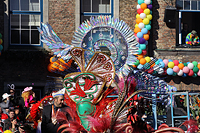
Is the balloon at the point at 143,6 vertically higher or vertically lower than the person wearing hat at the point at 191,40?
higher

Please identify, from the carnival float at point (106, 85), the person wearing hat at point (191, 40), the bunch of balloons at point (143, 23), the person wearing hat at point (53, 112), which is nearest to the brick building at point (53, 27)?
the person wearing hat at point (191, 40)

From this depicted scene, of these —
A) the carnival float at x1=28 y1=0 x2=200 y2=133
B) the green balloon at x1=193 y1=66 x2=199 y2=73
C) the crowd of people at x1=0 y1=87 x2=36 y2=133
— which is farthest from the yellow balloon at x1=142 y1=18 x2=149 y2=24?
the crowd of people at x1=0 y1=87 x2=36 y2=133

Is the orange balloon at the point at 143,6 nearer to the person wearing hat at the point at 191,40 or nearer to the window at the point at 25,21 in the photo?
the person wearing hat at the point at 191,40

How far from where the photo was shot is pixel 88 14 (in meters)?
12.7

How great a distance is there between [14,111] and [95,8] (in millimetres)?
5823

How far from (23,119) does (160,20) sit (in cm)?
646

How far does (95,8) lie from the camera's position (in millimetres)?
12836

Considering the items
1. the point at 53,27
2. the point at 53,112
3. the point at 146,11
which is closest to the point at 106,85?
the point at 53,112

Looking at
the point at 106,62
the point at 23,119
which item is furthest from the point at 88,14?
the point at 106,62

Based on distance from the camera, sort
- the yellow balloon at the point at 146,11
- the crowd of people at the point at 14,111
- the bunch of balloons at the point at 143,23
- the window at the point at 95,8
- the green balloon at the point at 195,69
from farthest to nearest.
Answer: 1. the window at the point at 95,8
2. the green balloon at the point at 195,69
3. the yellow balloon at the point at 146,11
4. the bunch of balloons at the point at 143,23
5. the crowd of people at the point at 14,111

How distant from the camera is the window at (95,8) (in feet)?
41.7

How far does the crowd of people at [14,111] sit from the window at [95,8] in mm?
4223

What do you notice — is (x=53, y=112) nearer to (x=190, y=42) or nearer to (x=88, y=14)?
(x=88, y=14)

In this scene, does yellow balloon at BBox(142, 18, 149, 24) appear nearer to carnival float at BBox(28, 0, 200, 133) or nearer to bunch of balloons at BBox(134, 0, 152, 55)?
bunch of balloons at BBox(134, 0, 152, 55)
